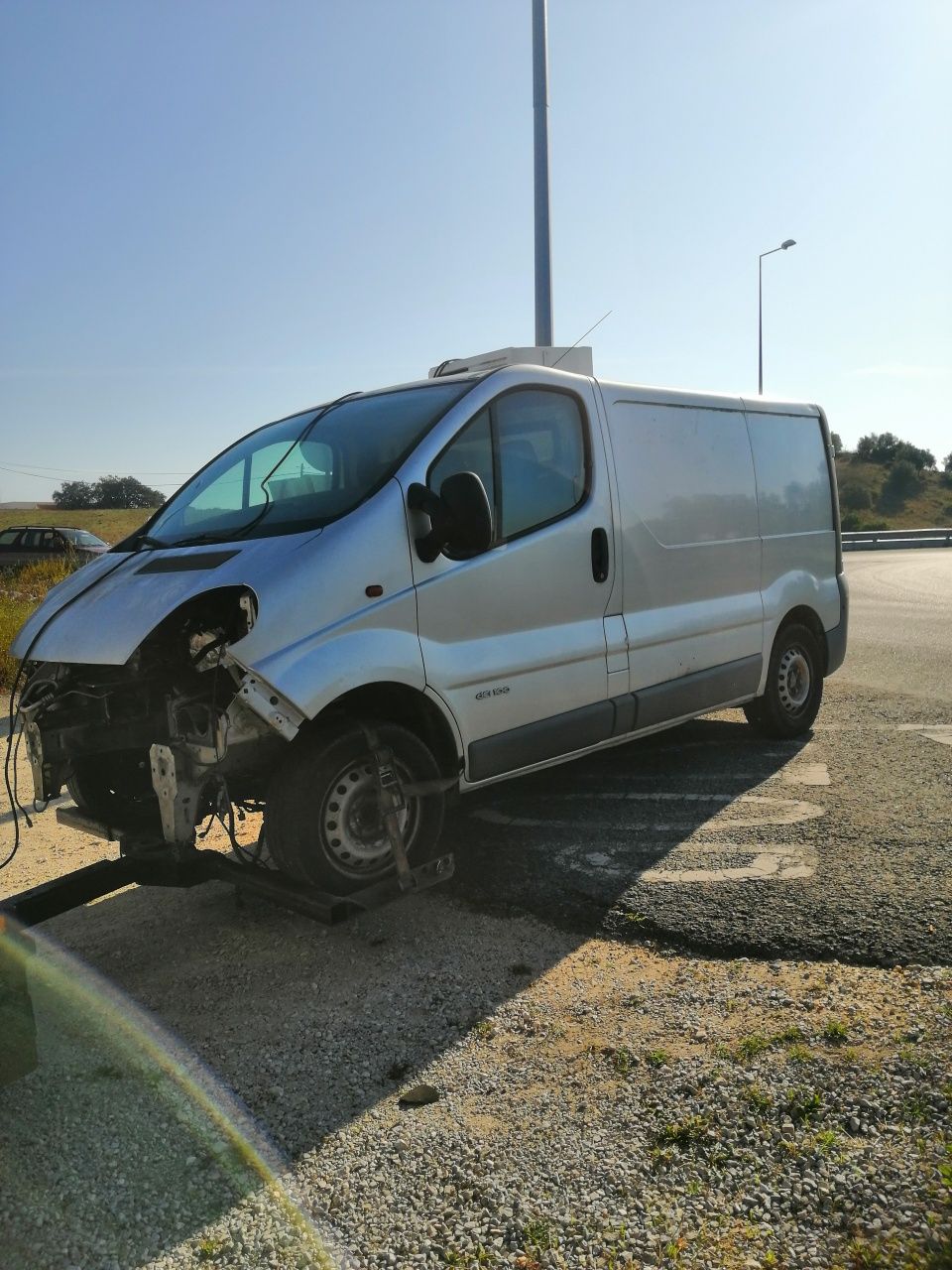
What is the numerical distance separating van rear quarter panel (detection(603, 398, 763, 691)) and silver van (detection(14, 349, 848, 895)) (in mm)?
19

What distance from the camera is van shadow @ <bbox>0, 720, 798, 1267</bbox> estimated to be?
254 cm

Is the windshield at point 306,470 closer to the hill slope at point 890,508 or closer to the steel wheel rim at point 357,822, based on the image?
the steel wheel rim at point 357,822

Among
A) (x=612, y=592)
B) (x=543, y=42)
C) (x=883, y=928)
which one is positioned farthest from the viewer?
(x=543, y=42)

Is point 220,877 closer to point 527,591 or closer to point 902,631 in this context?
point 527,591

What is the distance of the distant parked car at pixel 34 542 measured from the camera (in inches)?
951

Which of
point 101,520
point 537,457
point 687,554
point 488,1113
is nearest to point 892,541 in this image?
point 687,554

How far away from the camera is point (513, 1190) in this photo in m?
2.42

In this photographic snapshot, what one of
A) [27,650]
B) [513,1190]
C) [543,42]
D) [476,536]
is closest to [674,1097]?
[513,1190]

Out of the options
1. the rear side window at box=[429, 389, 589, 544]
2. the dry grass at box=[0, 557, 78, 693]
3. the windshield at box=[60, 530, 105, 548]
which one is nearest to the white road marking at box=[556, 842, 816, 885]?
the rear side window at box=[429, 389, 589, 544]

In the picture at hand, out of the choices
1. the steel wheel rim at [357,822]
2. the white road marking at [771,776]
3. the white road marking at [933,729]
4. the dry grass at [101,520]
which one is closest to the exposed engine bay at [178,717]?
the steel wheel rim at [357,822]

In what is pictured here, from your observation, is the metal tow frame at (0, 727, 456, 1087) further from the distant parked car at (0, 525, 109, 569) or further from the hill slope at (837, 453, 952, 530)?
the hill slope at (837, 453, 952, 530)

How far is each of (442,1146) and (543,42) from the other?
39.0 feet

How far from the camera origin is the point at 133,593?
3754 millimetres

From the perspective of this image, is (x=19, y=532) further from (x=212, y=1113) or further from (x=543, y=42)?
(x=212, y=1113)
